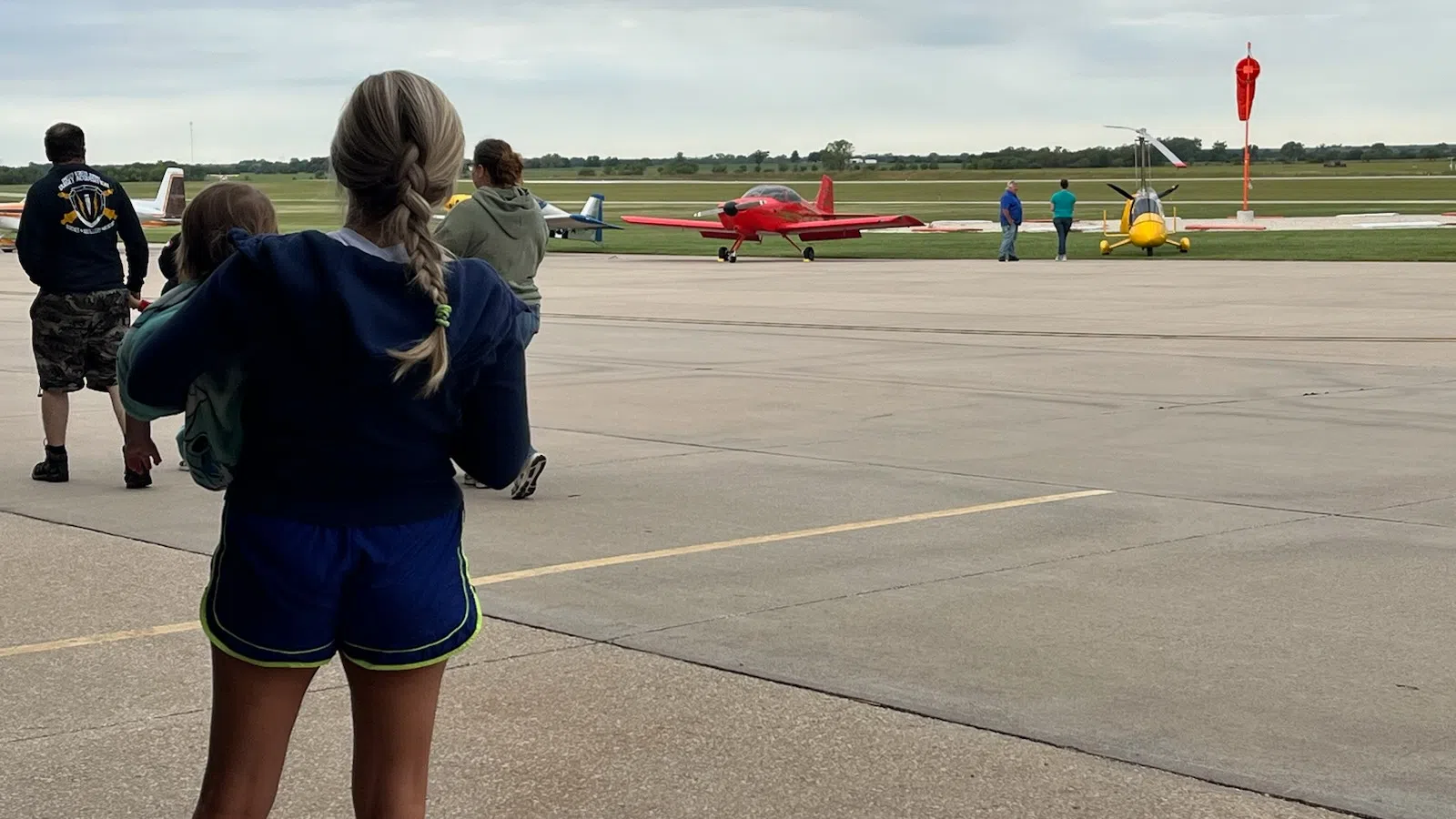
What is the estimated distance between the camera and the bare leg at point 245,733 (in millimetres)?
2881

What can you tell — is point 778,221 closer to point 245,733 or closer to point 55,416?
point 55,416

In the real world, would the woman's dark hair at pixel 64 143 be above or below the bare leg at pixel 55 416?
above

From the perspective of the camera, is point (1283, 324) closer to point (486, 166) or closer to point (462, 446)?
point (486, 166)

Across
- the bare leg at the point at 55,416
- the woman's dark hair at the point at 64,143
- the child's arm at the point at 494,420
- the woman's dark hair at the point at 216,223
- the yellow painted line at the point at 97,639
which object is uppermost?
the woman's dark hair at the point at 64,143

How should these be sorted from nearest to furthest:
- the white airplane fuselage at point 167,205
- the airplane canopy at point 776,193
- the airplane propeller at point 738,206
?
the airplane propeller at point 738,206, the airplane canopy at point 776,193, the white airplane fuselage at point 167,205

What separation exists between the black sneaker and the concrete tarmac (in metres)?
0.15

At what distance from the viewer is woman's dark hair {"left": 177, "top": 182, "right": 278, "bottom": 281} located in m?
3.50

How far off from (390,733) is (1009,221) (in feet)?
108

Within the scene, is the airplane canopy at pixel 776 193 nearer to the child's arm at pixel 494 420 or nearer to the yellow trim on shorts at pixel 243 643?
the child's arm at pixel 494 420

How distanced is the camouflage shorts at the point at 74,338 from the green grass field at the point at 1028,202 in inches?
74.2

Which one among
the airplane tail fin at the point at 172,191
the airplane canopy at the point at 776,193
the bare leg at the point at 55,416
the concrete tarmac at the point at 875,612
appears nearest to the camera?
the concrete tarmac at the point at 875,612

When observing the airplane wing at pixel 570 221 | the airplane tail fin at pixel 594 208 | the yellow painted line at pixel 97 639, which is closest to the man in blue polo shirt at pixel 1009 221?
the airplane wing at pixel 570 221

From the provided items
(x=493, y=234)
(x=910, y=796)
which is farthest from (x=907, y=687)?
(x=493, y=234)

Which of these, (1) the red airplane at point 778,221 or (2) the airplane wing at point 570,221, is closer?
(1) the red airplane at point 778,221
